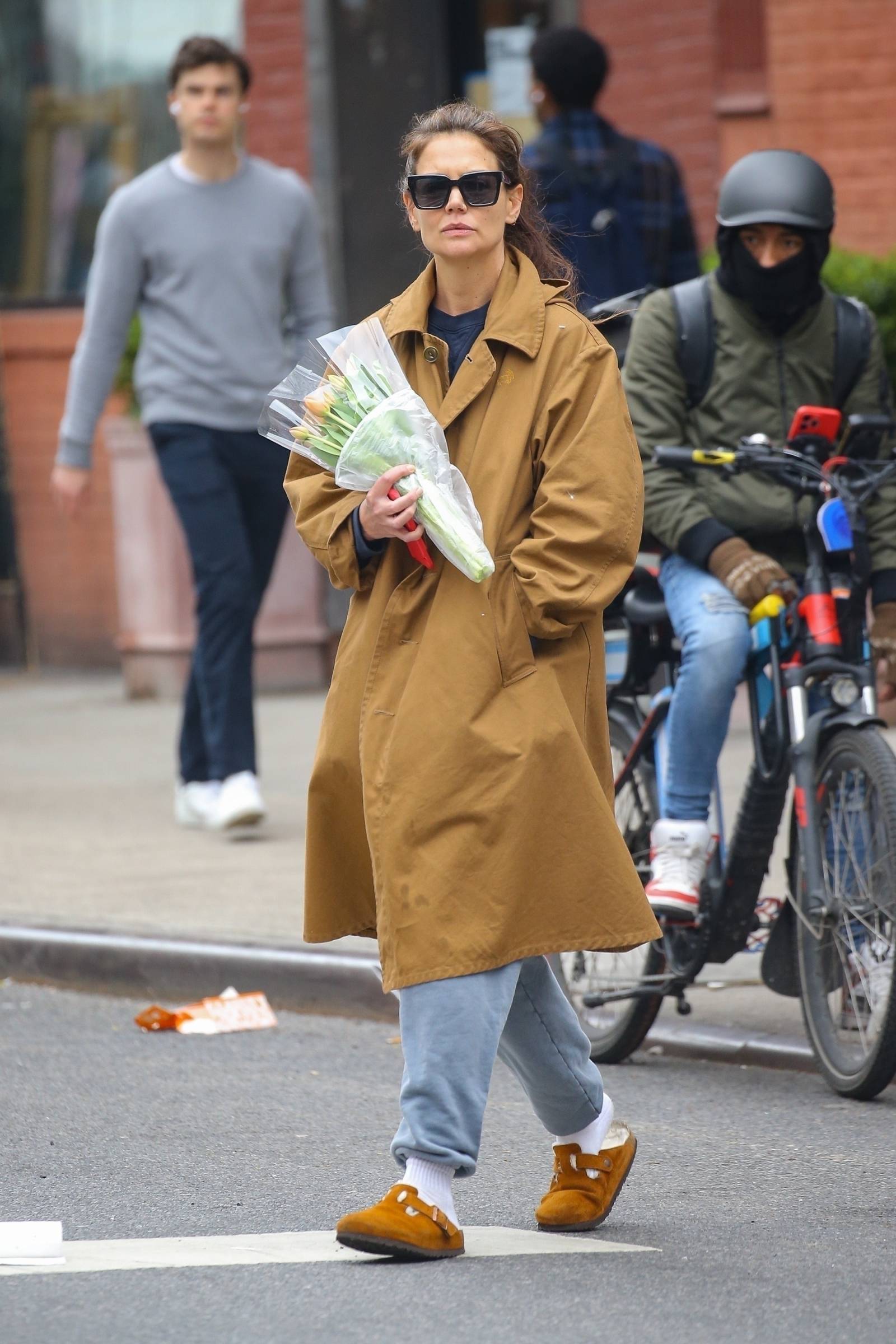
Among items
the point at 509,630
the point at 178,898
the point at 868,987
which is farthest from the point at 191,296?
the point at 509,630

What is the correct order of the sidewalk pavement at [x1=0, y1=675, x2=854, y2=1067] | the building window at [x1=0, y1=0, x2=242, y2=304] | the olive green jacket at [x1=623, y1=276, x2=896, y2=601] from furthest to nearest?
the building window at [x1=0, y1=0, x2=242, y2=304]
the sidewalk pavement at [x1=0, y1=675, x2=854, y2=1067]
the olive green jacket at [x1=623, y1=276, x2=896, y2=601]

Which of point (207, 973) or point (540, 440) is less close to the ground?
point (540, 440)

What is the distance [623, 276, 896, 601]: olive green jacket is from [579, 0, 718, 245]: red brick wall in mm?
5600

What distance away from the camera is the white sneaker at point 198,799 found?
8.36 metres

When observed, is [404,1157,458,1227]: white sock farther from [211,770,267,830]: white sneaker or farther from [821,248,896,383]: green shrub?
[821,248,896,383]: green shrub

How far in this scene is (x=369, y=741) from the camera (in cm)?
405

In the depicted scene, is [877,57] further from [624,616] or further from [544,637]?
[544,637]

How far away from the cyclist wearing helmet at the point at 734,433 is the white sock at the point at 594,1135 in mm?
1053

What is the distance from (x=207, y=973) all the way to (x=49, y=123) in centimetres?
743

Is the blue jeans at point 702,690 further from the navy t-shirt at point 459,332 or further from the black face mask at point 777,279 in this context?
the navy t-shirt at point 459,332

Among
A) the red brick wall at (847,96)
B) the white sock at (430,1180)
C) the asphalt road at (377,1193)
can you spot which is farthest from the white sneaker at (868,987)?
the red brick wall at (847,96)

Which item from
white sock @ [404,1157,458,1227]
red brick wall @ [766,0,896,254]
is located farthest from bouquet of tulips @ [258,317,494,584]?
red brick wall @ [766,0,896,254]

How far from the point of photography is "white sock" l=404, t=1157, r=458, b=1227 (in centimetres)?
400

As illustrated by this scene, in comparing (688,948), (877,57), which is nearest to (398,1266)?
(688,948)
